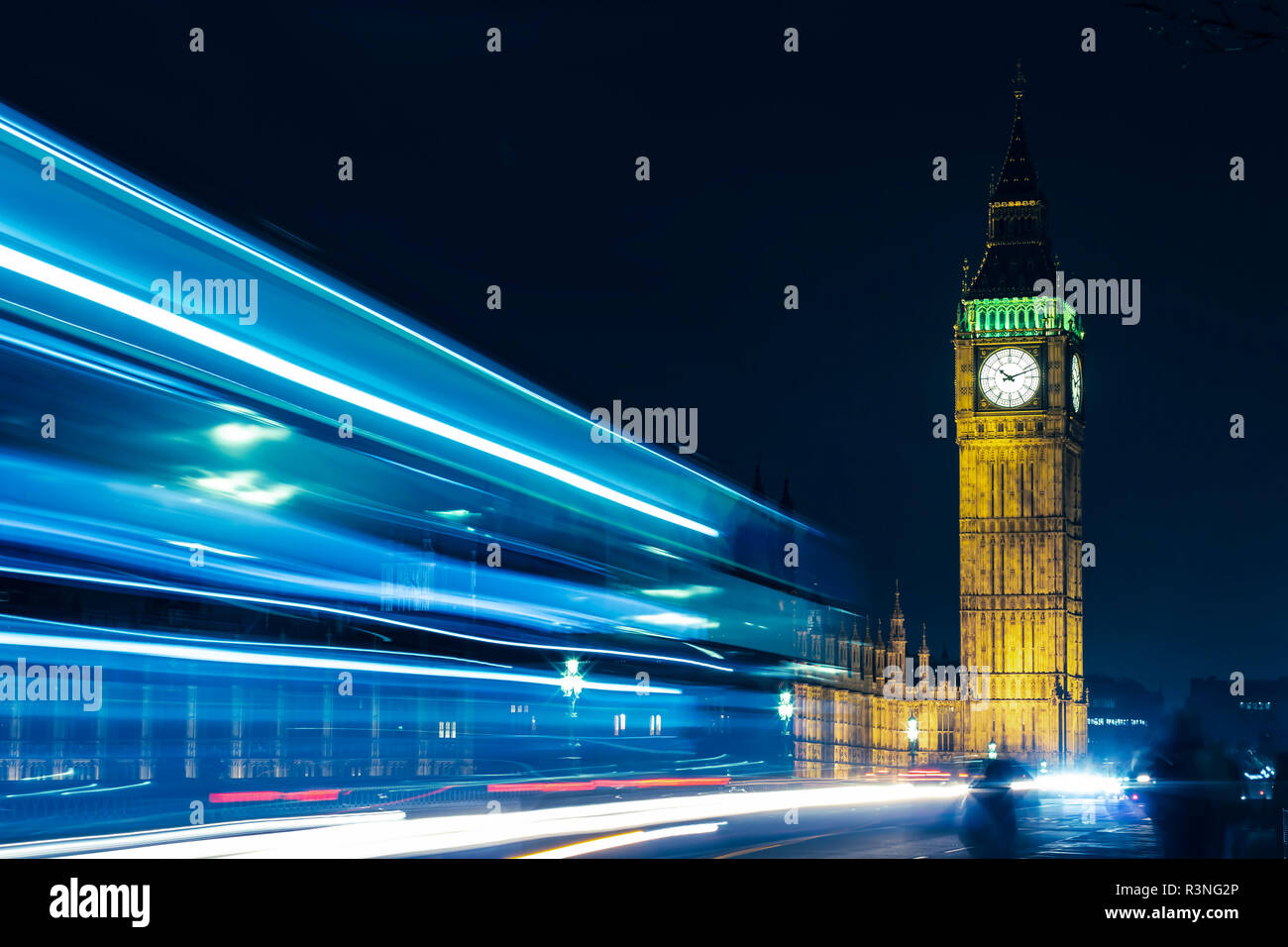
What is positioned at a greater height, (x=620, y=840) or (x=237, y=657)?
(x=237, y=657)

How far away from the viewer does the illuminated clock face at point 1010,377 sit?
76250 mm

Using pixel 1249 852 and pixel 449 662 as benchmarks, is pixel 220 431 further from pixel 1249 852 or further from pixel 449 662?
pixel 1249 852

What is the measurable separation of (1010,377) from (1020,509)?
21.4ft

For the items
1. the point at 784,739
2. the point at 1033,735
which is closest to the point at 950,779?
the point at 784,739

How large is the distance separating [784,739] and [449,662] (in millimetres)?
5423

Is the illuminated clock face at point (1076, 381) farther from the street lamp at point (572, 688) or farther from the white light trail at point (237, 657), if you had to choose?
the white light trail at point (237, 657)

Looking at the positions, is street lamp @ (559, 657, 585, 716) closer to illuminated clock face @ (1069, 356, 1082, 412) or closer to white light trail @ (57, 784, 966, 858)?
white light trail @ (57, 784, 966, 858)

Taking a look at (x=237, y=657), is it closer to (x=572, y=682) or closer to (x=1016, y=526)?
(x=572, y=682)

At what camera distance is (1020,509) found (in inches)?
3051

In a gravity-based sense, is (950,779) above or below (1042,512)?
below

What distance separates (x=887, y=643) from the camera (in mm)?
81812

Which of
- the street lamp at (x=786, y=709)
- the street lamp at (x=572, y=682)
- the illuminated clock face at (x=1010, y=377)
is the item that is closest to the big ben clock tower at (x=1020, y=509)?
the illuminated clock face at (x=1010, y=377)

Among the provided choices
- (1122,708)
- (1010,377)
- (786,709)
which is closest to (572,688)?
(786,709)
